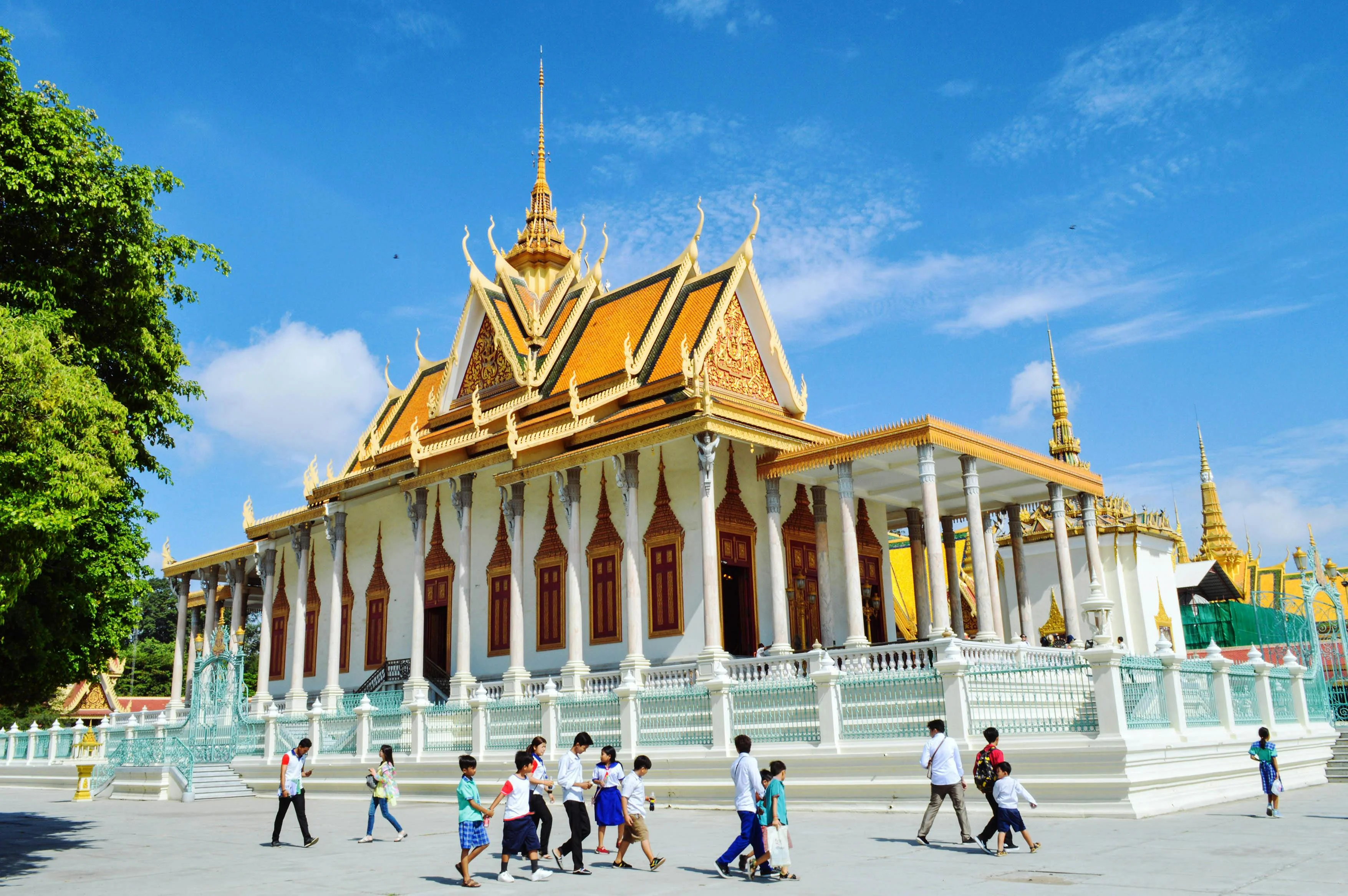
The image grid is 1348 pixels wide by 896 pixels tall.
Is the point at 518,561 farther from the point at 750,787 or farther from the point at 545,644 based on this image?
the point at 750,787

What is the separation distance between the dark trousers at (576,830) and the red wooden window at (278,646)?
2114 centimetres

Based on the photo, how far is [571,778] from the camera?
8.91 m

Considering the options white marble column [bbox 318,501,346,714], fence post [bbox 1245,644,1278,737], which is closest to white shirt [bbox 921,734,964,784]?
fence post [bbox 1245,644,1278,737]

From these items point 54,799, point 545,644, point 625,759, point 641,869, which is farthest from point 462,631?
point 641,869

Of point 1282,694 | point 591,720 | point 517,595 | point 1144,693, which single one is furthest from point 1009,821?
point 517,595

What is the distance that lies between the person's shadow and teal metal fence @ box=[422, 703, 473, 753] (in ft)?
16.1

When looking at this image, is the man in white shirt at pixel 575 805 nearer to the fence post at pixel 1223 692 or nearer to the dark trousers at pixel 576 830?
the dark trousers at pixel 576 830

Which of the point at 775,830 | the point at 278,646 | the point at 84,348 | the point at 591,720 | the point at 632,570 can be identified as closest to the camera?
the point at 775,830

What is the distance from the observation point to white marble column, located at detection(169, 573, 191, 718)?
29.1 meters

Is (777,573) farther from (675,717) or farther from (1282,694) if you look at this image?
(1282,694)

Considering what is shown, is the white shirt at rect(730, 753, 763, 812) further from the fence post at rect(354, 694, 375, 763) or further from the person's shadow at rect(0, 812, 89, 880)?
the fence post at rect(354, 694, 375, 763)

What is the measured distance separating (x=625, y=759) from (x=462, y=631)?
671cm

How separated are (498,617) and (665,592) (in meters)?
4.42

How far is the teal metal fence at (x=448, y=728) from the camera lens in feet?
57.0
